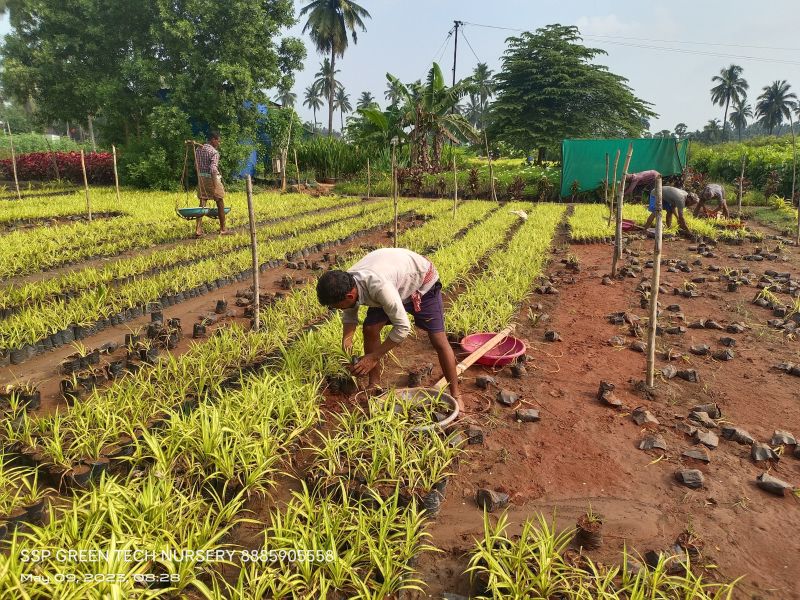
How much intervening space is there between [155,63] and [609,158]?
14857 mm

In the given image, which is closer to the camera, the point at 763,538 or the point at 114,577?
the point at 114,577

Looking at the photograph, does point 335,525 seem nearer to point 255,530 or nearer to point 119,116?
point 255,530

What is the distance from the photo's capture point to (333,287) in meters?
2.83

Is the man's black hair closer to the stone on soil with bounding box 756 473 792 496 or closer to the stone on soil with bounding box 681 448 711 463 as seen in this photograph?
the stone on soil with bounding box 681 448 711 463

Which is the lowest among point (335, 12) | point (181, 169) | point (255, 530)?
point (255, 530)

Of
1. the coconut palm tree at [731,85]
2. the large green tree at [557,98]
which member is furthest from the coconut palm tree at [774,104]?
the large green tree at [557,98]

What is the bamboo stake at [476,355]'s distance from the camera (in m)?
3.64

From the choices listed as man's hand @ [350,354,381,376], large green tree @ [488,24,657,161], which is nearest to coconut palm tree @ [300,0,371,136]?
large green tree @ [488,24,657,161]

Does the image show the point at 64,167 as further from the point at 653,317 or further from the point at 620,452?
the point at 620,452

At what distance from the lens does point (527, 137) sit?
2234 centimetres

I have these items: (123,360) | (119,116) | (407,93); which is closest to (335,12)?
(407,93)

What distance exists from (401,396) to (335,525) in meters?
1.31

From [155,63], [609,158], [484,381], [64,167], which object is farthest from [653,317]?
[64,167]

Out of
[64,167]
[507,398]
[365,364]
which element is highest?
[64,167]
